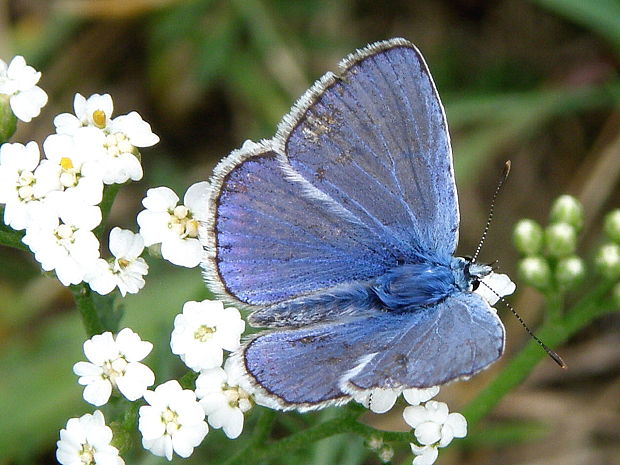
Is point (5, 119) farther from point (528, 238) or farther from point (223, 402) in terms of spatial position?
point (528, 238)

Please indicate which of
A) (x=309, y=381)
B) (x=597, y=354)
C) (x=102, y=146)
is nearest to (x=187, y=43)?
(x=102, y=146)

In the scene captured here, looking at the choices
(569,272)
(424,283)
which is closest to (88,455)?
(424,283)

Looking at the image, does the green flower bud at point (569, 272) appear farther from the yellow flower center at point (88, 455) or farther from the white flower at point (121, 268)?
the yellow flower center at point (88, 455)

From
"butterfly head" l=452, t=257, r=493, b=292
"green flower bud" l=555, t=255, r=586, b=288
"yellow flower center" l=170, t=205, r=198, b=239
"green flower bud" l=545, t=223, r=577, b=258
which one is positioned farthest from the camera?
"green flower bud" l=545, t=223, r=577, b=258

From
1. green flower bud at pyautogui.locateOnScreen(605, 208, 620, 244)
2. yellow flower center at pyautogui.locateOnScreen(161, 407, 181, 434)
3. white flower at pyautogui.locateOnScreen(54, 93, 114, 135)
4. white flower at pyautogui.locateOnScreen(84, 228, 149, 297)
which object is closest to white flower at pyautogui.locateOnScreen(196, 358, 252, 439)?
yellow flower center at pyautogui.locateOnScreen(161, 407, 181, 434)

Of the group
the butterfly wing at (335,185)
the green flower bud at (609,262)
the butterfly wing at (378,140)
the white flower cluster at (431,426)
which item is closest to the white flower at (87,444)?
the butterfly wing at (335,185)

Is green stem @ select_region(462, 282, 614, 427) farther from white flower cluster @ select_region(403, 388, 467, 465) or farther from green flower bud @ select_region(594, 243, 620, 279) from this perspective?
white flower cluster @ select_region(403, 388, 467, 465)
